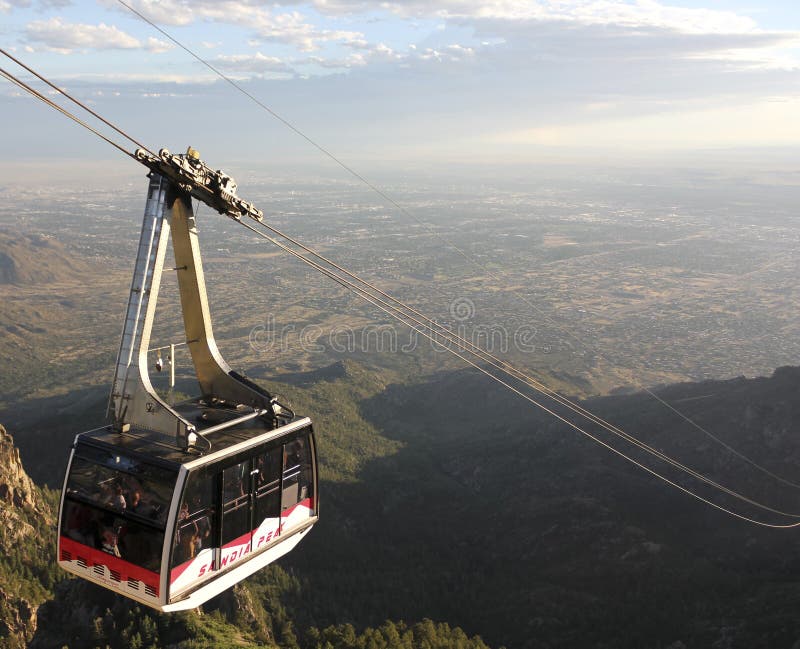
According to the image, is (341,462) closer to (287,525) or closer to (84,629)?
(84,629)

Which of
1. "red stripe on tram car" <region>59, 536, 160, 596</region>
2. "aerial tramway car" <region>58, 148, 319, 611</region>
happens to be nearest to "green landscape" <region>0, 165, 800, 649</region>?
"red stripe on tram car" <region>59, 536, 160, 596</region>

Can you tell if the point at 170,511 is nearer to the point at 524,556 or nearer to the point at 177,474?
the point at 177,474

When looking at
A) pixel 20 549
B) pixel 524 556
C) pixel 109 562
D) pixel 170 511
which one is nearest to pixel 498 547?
pixel 524 556

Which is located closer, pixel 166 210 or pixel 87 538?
pixel 87 538

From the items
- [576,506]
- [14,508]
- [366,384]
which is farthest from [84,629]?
[366,384]

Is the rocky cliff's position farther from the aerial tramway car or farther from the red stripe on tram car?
the aerial tramway car

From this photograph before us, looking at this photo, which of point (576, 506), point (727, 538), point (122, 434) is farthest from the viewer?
point (576, 506)
